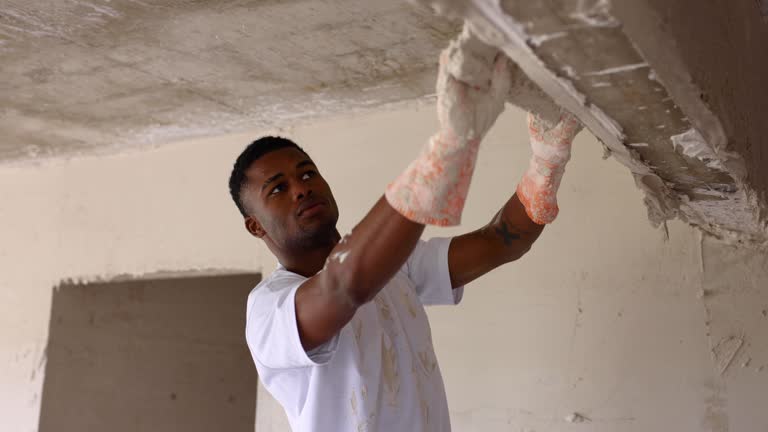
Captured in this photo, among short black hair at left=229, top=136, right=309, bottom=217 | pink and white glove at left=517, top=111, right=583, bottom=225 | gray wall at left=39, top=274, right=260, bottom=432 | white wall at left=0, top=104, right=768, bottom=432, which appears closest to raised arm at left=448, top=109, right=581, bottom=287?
pink and white glove at left=517, top=111, right=583, bottom=225

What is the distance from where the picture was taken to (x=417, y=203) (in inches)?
39.2

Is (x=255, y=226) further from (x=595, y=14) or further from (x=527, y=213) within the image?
(x=595, y=14)

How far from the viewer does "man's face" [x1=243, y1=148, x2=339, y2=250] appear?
4.83ft

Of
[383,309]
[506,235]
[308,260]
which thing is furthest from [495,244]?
[308,260]

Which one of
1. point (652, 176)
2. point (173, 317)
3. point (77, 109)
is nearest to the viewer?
point (652, 176)

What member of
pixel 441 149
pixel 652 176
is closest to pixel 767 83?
pixel 652 176

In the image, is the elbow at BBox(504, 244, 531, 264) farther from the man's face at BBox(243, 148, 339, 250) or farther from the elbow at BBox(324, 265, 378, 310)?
the elbow at BBox(324, 265, 378, 310)

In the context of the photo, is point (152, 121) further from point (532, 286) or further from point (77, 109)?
point (532, 286)

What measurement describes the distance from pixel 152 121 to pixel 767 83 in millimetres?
1936

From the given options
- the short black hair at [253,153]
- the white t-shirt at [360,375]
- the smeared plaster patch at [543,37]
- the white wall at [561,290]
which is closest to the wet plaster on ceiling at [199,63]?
the white wall at [561,290]

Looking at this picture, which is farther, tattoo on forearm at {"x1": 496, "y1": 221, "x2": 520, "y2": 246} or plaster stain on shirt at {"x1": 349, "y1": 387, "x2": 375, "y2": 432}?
tattoo on forearm at {"x1": 496, "y1": 221, "x2": 520, "y2": 246}

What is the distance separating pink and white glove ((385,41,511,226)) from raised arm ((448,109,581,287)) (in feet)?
0.73

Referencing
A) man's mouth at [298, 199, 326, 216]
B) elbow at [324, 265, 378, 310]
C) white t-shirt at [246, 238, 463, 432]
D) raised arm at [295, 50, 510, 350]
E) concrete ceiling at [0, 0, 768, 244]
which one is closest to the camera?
concrete ceiling at [0, 0, 768, 244]

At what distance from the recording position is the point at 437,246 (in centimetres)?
163
